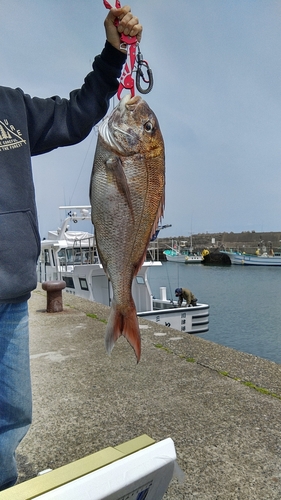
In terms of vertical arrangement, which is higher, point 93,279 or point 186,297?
point 93,279

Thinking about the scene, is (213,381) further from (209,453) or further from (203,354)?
(209,453)

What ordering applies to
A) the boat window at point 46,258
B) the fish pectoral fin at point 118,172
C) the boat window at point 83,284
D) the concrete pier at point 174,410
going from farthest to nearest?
the boat window at point 46,258 → the boat window at point 83,284 → the concrete pier at point 174,410 → the fish pectoral fin at point 118,172

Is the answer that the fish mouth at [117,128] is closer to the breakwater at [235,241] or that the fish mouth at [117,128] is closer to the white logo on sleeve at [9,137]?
the white logo on sleeve at [9,137]

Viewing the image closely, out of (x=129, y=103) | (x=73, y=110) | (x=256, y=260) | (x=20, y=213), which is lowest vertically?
(x=256, y=260)

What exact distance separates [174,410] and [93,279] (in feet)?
34.0

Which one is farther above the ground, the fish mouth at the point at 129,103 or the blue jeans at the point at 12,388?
the fish mouth at the point at 129,103

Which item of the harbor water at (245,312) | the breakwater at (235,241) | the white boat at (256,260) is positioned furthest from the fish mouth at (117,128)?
the breakwater at (235,241)

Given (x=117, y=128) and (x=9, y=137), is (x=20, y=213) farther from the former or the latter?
(x=117, y=128)

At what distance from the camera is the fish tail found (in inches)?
67.6

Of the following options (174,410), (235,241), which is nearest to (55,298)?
(174,410)

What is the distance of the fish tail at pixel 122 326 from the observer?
172 cm

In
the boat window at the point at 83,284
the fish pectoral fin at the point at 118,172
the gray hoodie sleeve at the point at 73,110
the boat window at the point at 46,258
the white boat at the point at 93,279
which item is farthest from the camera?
the boat window at the point at 46,258

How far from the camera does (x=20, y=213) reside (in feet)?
6.01

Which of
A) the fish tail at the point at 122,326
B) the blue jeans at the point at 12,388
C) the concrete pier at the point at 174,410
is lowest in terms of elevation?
the concrete pier at the point at 174,410
